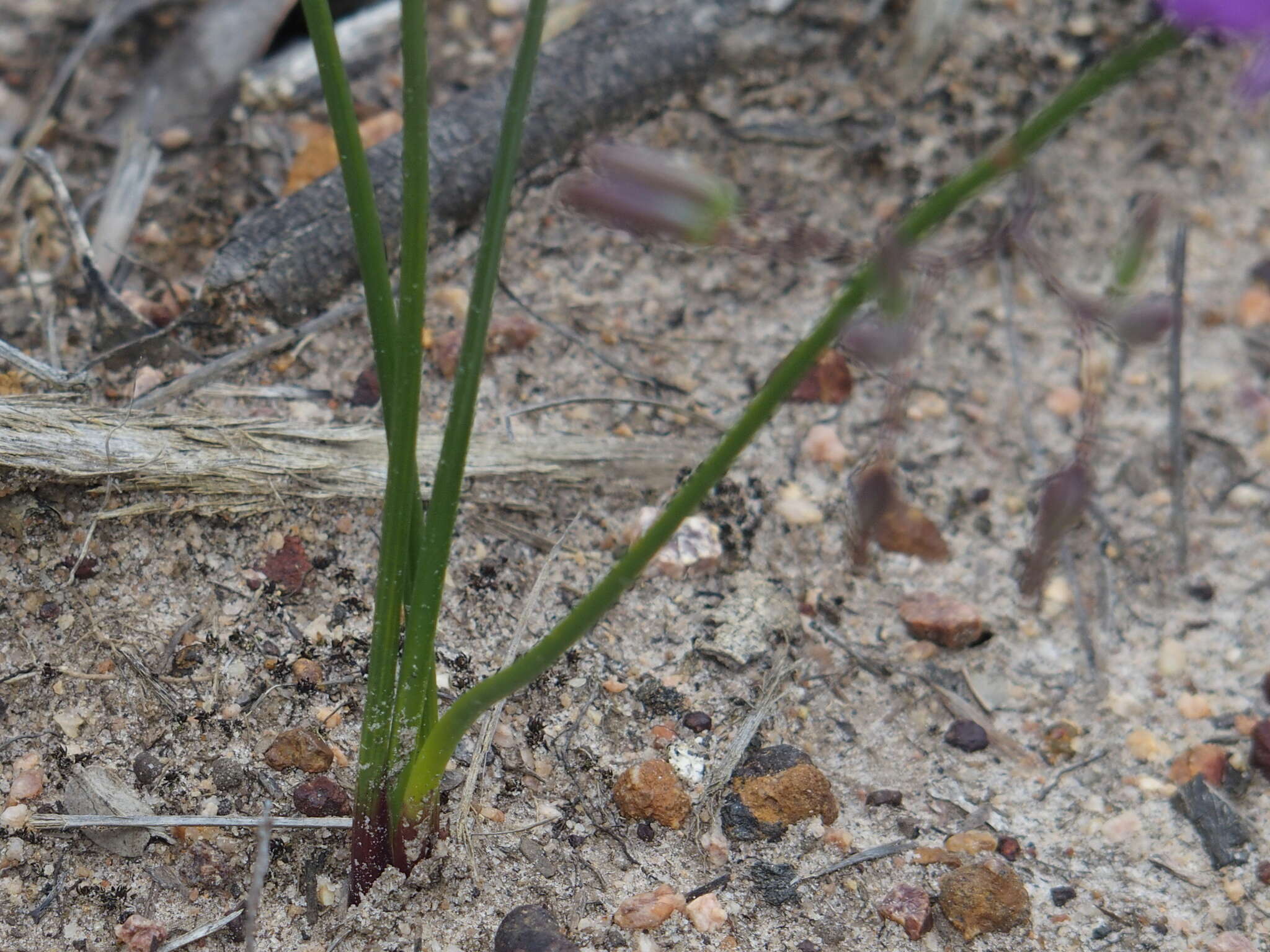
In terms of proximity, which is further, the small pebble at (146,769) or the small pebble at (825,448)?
the small pebble at (825,448)

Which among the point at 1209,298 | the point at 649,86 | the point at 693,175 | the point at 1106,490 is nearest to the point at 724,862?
the point at 693,175

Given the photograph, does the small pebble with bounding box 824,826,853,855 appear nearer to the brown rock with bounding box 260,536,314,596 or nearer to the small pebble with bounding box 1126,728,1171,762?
the small pebble with bounding box 1126,728,1171,762

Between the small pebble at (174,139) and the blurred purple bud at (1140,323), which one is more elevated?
the blurred purple bud at (1140,323)

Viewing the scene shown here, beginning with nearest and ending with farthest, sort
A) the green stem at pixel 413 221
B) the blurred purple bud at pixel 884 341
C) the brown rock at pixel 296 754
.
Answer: the blurred purple bud at pixel 884 341 → the green stem at pixel 413 221 → the brown rock at pixel 296 754

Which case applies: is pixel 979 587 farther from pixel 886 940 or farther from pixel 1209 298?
pixel 1209 298

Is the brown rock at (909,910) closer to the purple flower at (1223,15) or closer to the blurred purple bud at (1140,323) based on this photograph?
the blurred purple bud at (1140,323)

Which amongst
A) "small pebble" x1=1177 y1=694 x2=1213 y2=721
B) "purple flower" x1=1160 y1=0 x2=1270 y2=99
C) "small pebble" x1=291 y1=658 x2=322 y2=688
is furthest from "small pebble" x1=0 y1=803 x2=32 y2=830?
"small pebble" x1=1177 y1=694 x2=1213 y2=721

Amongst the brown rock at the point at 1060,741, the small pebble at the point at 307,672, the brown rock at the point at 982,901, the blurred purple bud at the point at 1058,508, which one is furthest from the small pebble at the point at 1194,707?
the small pebble at the point at 307,672
